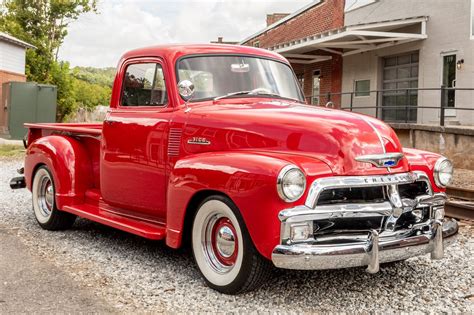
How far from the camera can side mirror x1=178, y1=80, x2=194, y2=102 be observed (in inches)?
175

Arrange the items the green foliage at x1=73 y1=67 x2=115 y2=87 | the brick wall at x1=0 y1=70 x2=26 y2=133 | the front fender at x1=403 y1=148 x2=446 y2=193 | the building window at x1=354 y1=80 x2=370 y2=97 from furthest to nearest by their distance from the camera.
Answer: the green foliage at x1=73 y1=67 x2=115 y2=87 < the brick wall at x1=0 y1=70 x2=26 y2=133 < the building window at x1=354 y1=80 x2=370 y2=97 < the front fender at x1=403 y1=148 x2=446 y2=193

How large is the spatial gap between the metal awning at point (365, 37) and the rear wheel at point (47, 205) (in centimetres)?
1076

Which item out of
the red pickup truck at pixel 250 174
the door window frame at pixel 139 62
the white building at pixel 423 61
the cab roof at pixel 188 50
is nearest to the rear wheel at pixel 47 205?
the red pickup truck at pixel 250 174

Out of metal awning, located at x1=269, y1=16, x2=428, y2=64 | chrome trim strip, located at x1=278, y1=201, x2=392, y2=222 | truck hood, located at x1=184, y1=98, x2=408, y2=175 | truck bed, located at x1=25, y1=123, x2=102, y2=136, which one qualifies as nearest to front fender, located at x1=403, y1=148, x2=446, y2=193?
truck hood, located at x1=184, y1=98, x2=408, y2=175

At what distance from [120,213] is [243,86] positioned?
5.58ft

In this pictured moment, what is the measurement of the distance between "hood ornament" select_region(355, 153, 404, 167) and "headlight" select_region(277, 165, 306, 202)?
19.3 inches

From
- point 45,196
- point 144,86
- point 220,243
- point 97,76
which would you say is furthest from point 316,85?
point 97,76

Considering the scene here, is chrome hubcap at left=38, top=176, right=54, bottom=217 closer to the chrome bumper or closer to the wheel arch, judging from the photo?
the wheel arch

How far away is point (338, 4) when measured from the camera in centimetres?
1958

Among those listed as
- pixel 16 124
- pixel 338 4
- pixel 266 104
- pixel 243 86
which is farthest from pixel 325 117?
pixel 16 124

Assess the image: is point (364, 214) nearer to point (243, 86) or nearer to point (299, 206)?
point (299, 206)

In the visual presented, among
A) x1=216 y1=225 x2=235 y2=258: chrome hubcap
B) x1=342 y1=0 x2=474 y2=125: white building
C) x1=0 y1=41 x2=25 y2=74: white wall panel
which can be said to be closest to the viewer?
x1=216 y1=225 x2=235 y2=258: chrome hubcap

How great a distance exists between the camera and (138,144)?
15.6ft

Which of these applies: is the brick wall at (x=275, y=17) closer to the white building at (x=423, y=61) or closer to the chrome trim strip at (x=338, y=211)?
the white building at (x=423, y=61)
